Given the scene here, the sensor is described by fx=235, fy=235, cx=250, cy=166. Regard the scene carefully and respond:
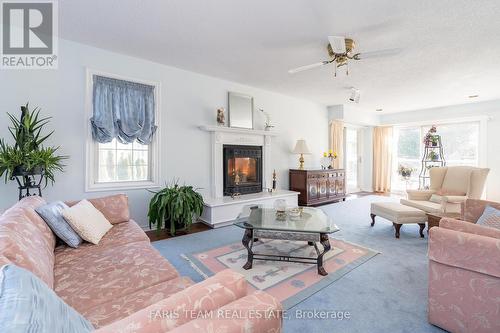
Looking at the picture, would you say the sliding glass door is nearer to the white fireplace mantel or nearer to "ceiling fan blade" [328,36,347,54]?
the white fireplace mantel

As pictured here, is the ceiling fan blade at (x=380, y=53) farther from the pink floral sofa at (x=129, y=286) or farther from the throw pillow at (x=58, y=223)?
the throw pillow at (x=58, y=223)

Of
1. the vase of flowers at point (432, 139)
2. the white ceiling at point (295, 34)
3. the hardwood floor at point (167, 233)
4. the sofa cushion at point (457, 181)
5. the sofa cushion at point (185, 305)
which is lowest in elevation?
the hardwood floor at point (167, 233)

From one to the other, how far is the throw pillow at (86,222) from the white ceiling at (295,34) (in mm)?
1891

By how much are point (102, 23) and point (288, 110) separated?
3.83 metres

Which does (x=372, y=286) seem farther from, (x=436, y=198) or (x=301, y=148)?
(x=301, y=148)

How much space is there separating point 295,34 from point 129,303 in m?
2.85

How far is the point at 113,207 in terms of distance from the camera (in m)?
2.49

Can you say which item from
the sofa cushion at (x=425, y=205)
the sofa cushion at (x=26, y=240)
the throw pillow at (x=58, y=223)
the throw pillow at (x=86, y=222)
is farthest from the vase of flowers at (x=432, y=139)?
the sofa cushion at (x=26, y=240)

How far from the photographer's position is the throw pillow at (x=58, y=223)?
6.03 ft

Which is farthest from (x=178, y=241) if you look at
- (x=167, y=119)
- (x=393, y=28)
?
(x=393, y=28)

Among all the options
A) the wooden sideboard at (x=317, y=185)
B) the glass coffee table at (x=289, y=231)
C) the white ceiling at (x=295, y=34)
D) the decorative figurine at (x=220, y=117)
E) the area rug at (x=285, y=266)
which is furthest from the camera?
the wooden sideboard at (x=317, y=185)

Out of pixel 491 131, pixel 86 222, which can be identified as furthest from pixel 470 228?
pixel 491 131

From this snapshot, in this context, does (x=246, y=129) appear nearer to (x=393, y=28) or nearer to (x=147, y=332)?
(x=393, y=28)

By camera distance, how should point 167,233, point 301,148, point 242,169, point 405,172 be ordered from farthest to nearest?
point 405,172
point 301,148
point 242,169
point 167,233
